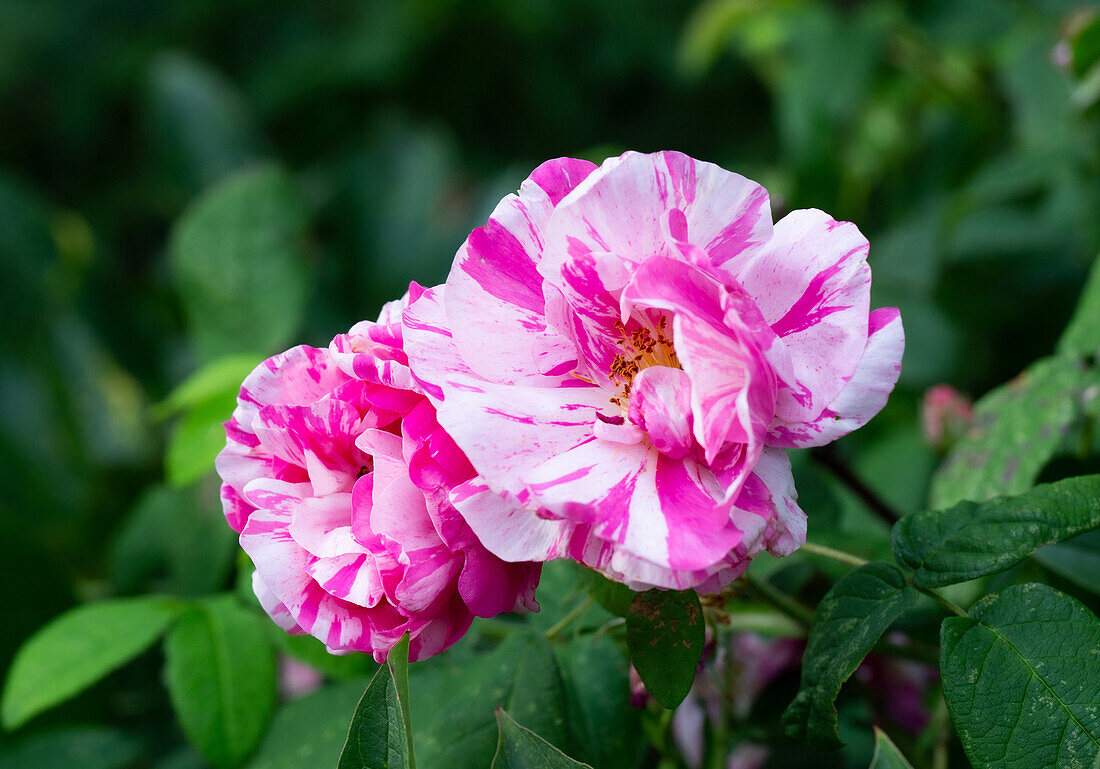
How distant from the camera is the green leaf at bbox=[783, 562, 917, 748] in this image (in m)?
0.37

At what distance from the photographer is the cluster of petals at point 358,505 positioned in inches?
13.8

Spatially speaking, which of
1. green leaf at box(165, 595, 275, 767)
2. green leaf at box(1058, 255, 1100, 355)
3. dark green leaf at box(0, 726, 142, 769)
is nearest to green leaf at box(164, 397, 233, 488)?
green leaf at box(165, 595, 275, 767)

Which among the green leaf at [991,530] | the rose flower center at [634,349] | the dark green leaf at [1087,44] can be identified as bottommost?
the green leaf at [991,530]

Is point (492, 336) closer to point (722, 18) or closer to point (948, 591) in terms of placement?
point (948, 591)

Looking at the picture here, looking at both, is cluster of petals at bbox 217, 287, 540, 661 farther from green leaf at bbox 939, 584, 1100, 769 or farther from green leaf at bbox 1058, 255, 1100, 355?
green leaf at bbox 1058, 255, 1100, 355

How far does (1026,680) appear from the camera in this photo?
13.9 inches

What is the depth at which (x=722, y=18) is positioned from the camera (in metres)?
1.33

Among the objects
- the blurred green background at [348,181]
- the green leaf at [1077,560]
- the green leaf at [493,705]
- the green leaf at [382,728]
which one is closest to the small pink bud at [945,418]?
the blurred green background at [348,181]

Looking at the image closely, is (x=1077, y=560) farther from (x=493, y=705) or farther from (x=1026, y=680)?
(x=493, y=705)

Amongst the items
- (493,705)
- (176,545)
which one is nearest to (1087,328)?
(493,705)

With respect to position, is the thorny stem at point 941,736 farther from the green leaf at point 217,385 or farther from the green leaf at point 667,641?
the green leaf at point 217,385

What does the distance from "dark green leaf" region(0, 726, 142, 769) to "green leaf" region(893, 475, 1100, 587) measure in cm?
57

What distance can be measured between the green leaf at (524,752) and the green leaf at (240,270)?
0.50 m

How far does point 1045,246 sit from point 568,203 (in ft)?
2.49
